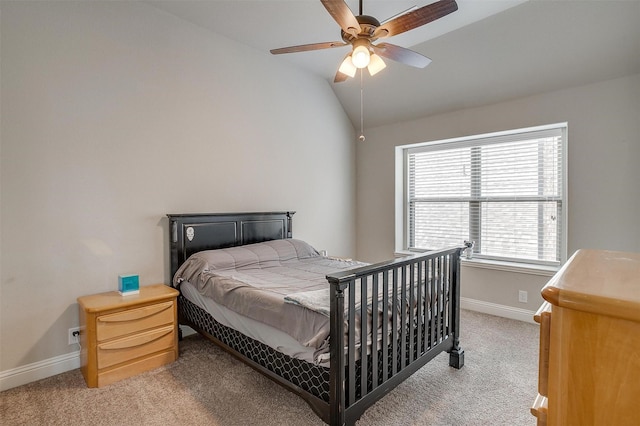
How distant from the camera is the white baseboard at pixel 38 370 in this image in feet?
7.28

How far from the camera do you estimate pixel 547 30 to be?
280 cm

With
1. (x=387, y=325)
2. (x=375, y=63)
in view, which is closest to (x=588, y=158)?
(x=375, y=63)

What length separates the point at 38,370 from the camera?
2338mm

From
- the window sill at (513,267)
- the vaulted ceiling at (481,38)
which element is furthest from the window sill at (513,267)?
the vaulted ceiling at (481,38)

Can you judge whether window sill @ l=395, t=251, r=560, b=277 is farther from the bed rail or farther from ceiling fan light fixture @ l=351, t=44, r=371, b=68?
ceiling fan light fixture @ l=351, t=44, r=371, b=68

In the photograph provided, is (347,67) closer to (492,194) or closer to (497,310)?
(492,194)

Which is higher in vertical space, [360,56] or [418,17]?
[418,17]

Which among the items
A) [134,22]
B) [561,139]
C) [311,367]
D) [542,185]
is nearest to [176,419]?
[311,367]

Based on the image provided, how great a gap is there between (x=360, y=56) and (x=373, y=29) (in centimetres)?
16

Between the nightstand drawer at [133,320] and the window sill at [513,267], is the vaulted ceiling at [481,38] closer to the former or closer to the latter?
the window sill at [513,267]

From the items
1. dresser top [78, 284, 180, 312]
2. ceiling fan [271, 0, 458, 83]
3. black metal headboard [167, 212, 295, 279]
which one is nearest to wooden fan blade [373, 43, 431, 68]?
ceiling fan [271, 0, 458, 83]

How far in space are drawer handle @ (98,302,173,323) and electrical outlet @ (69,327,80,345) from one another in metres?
0.50

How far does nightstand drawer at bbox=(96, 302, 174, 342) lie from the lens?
2.25 m

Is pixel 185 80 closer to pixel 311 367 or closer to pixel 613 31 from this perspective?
pixel 311 367
